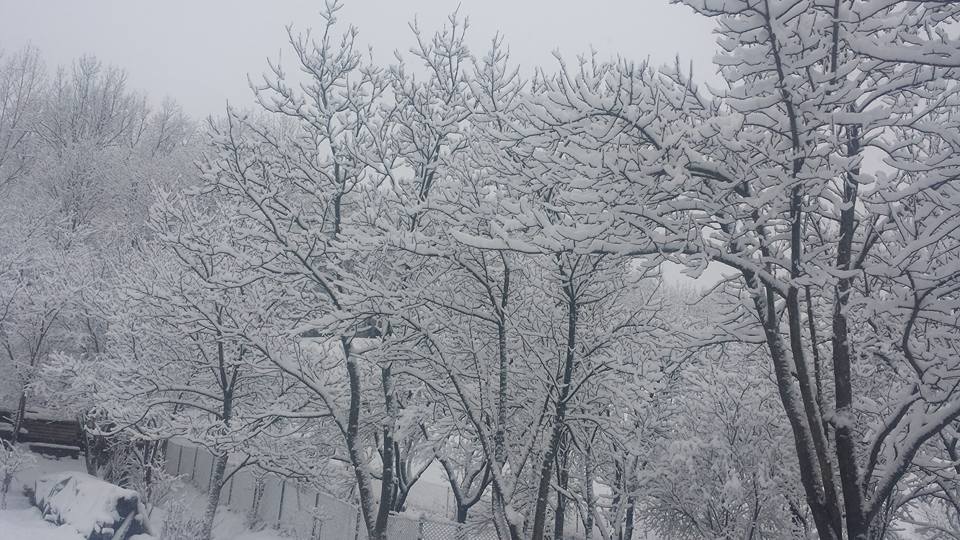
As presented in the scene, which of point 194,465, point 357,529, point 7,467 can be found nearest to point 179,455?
point 194,465

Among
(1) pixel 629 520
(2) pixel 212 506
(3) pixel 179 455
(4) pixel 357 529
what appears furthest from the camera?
(3) pixel 179 455

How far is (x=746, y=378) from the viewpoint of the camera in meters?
12.6

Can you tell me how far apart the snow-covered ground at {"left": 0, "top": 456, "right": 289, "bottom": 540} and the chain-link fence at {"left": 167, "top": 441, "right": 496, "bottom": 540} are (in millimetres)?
458

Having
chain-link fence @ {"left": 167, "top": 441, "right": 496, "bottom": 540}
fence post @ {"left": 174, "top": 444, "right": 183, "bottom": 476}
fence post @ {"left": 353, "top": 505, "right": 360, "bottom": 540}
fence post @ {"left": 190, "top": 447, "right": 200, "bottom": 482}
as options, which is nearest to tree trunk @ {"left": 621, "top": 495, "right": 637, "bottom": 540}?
chain-link fence @ {"left": 167, "top": 441, "right": 496, "bottom": 540}

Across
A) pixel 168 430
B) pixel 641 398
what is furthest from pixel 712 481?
pixel 168 430

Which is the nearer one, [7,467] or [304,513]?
[7,467]

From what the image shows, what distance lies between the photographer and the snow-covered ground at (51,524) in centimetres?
1118

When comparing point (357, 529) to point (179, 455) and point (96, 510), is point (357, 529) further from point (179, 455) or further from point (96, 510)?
point (179, 455)

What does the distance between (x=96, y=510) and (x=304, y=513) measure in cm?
544

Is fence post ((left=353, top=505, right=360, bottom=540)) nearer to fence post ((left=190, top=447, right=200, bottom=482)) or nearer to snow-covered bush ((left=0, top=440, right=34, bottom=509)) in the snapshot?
snow-covered bush ((left=0, top=440, right=34, bottom=509))

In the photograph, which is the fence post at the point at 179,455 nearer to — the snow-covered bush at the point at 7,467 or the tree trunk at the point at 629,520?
the snow-covered bush at the point at 7,467

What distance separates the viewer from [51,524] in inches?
480

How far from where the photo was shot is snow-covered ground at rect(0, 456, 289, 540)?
11.2m

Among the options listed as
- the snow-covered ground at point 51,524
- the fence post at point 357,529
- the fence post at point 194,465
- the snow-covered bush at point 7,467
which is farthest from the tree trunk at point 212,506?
the fence post at point 194,465
